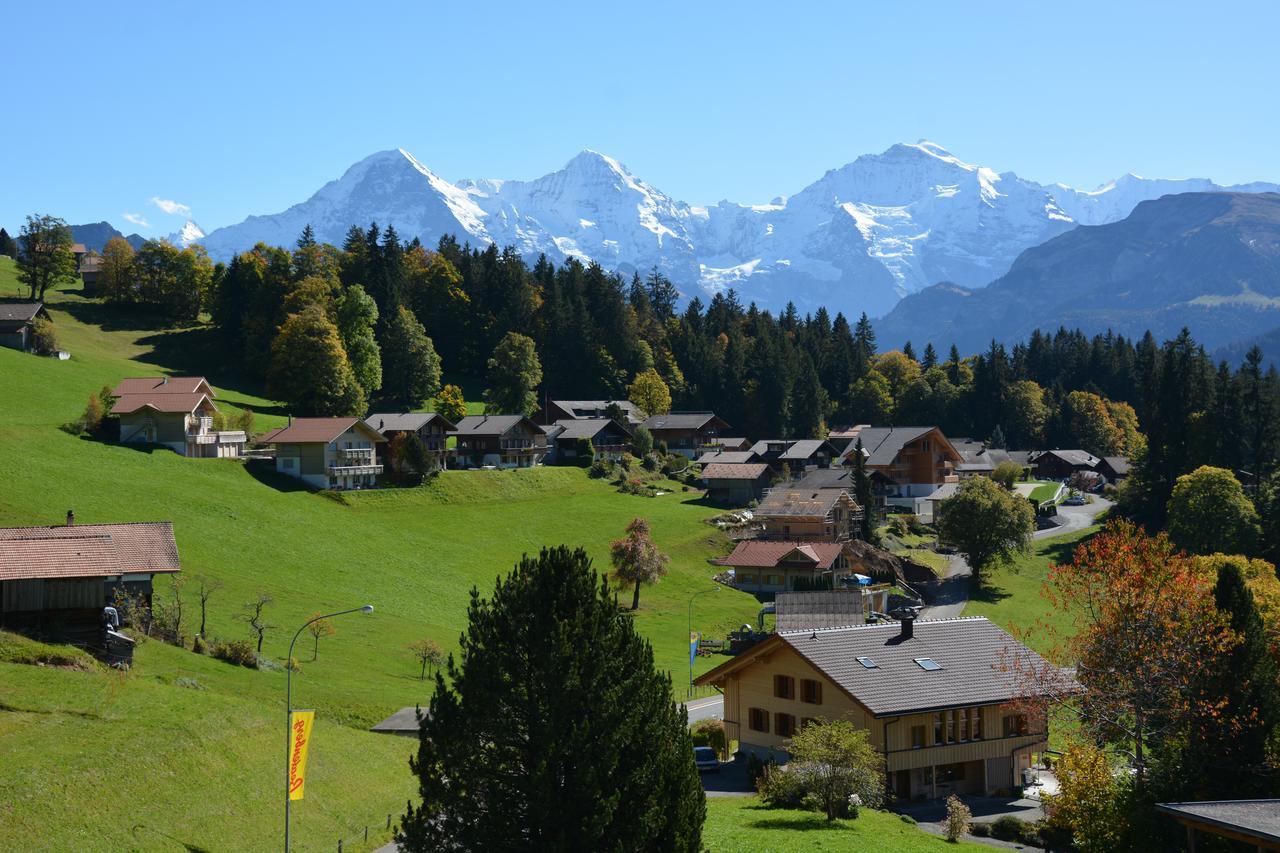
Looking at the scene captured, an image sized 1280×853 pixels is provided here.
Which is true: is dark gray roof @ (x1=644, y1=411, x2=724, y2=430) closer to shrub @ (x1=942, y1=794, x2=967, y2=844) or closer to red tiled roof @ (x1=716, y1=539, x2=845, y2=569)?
red tiled roof @ (x1=716, y1=539, x2=845, y2=569)

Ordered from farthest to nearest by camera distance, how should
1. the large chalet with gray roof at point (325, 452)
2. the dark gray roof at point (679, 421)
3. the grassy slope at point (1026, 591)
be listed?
the dark gray roof at point (679, 421), the large chalet with gray roof at point (325, 452), the grassy slope at point (1026, 591)

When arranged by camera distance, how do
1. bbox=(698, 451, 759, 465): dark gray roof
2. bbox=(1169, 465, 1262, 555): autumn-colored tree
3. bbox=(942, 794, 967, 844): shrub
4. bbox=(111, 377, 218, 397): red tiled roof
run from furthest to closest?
bbox=(698, 451, 759, 465): dark gray roof < bbox=(1169, 465, 1262, 555): autumn-colored tree < bbox=(111, 377, 218, 397): red tiled roof < bbox=(942, 794, 967, 844): shrub

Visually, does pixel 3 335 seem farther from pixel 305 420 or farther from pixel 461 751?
pixel 461 751

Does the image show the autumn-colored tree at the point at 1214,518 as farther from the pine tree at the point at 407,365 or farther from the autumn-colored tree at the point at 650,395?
the pine tree at the point at 407,365

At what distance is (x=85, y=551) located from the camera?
45.5m

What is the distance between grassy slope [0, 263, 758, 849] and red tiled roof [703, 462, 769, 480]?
393cm

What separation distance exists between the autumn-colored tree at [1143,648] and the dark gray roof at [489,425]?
8038cm

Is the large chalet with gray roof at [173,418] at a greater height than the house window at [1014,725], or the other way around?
the large chalet with gray roof at [173,418]

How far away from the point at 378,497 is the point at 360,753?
52.8m

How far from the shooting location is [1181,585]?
119ft

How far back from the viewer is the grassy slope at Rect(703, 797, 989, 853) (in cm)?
3247

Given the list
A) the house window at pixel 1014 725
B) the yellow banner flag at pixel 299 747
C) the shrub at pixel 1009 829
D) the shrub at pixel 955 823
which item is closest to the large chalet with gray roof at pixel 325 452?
the house window at pixel 1014 725

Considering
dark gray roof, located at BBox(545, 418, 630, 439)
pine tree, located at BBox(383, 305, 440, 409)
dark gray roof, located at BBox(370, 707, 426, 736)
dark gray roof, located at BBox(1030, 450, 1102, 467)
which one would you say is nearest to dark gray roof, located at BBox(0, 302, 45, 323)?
pine tree, located at BBox(383, 305, 440, 409)

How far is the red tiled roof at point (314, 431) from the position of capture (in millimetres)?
92125
